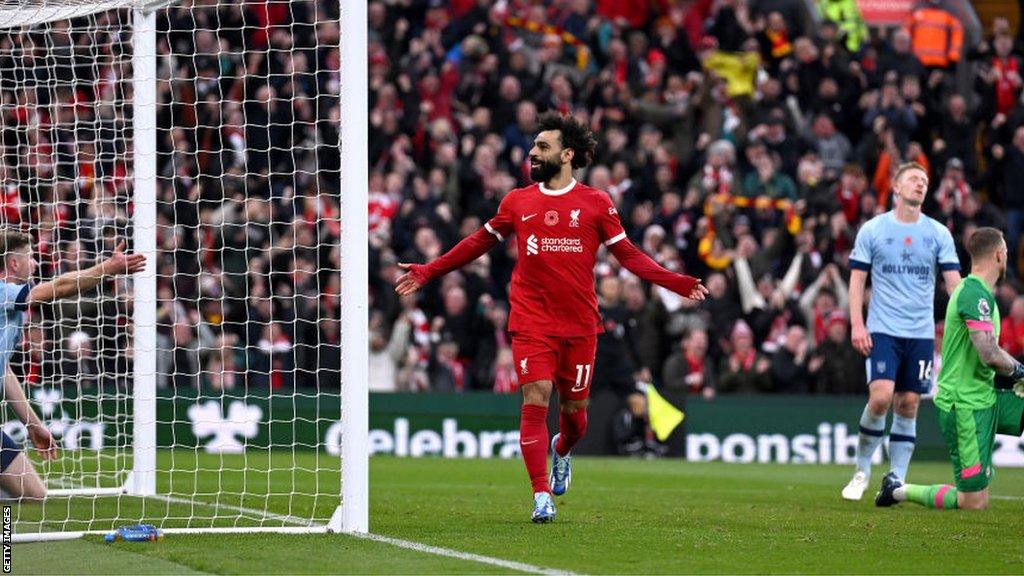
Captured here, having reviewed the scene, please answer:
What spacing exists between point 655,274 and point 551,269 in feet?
2.24

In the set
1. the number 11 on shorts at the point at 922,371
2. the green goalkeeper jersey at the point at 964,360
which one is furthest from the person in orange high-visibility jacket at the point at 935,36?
the green goalkeeper jersey at the point at 964,360

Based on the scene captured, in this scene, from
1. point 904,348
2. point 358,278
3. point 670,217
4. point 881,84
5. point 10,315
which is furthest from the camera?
point 881,84

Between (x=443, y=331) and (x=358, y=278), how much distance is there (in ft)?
36.9

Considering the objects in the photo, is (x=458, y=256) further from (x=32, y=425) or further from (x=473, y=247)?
(x=32, y=425)

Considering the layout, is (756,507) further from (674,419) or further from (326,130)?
(326,130)

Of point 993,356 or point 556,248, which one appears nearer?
point 556,248

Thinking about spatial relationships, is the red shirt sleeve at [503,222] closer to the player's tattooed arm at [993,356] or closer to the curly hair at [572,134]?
the curly hair at [572,134]

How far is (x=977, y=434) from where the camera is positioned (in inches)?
449

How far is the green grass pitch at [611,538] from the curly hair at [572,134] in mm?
2392

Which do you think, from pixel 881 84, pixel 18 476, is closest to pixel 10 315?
pixel 18 476

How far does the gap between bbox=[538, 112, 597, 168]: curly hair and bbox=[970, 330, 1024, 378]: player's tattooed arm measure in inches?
116

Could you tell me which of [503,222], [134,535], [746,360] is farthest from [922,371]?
[746,360]

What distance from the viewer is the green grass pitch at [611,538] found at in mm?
8102

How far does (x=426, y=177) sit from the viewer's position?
2278 cm
